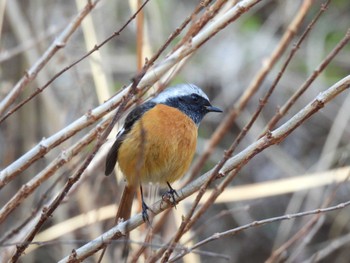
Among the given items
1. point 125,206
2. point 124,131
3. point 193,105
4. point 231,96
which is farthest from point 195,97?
point 231,96

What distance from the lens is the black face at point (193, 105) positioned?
3713 mm

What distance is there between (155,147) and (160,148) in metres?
0.03

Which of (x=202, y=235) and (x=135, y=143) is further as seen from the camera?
(x=202, y=235)

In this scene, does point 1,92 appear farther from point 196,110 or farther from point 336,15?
point 336,15

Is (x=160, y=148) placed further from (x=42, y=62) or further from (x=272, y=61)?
(x=42, y=62)

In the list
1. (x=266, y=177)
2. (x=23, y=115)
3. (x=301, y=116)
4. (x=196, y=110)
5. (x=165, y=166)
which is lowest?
(x=301, y=116)

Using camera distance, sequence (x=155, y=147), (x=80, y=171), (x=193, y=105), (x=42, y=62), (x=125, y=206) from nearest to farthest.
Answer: (x=80, y=171) → (x=42, y=62) → (x=155, y=147) → (x=125, y=206) → (x=193, y=105)

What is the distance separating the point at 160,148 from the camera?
10.7ft

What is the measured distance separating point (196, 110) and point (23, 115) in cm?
242

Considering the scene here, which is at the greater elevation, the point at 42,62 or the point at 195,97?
the point at 195,97

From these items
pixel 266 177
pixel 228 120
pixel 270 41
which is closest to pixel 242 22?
pixel 270 41

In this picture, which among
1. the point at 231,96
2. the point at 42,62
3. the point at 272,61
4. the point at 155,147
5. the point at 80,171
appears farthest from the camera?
the point at 231,96

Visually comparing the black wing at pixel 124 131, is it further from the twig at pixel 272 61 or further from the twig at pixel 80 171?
the twig at pixel 80 171

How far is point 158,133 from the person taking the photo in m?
A: 3.30
